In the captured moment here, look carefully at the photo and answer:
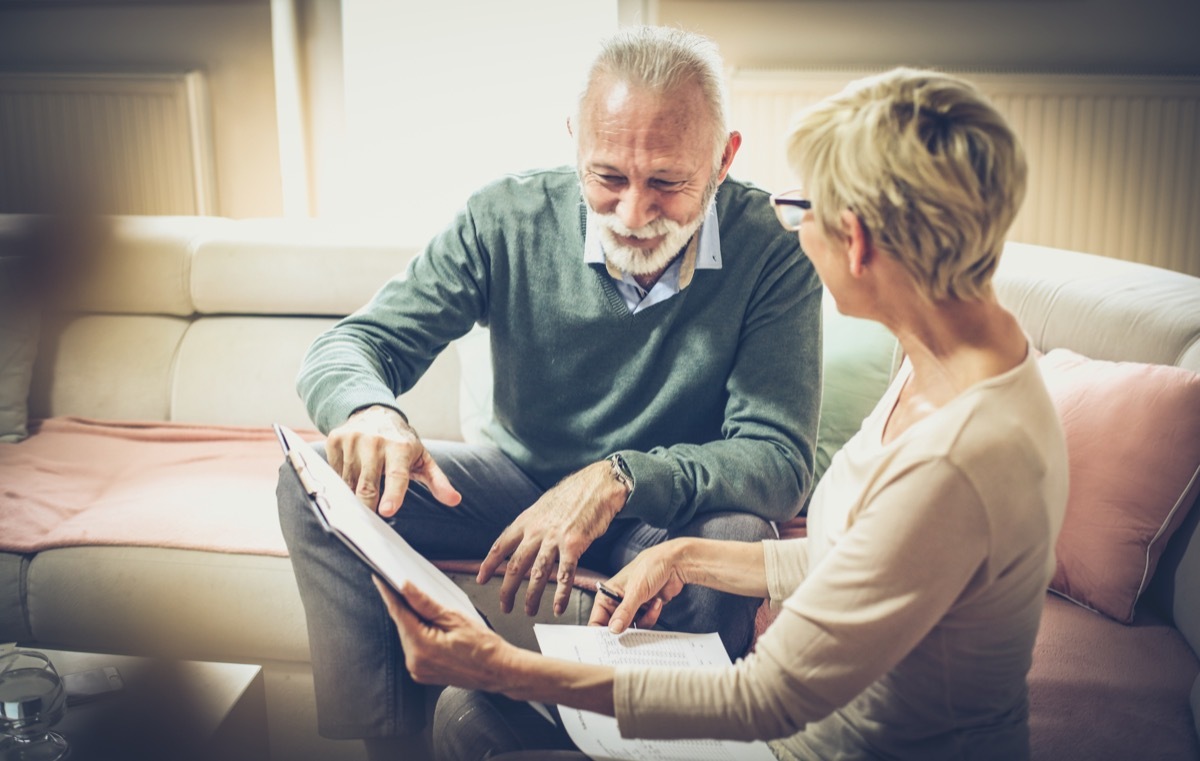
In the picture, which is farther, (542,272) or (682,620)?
(542,272)

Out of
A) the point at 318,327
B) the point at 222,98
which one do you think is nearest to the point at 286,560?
the point at 318,327

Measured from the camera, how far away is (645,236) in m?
1.39

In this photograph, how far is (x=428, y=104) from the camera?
3252 mm

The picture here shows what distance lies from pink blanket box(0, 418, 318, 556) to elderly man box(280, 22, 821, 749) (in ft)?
1.33

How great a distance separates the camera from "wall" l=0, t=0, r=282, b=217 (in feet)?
10.9

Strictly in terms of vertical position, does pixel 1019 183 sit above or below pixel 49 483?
above

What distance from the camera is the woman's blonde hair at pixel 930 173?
0.73m

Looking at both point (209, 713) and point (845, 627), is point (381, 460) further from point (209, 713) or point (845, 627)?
point (845, 627)

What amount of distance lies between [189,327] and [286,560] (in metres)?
0.89

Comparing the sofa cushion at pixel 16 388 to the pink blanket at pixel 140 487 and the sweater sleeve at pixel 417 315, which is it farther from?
the sweater sleeve at pixel 417 315

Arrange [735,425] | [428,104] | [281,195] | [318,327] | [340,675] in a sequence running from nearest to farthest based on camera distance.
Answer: [340,675], [735,425], [318,327], [428,104], [281,195]

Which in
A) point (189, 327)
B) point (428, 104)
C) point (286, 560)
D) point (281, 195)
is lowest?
point (286, 560)

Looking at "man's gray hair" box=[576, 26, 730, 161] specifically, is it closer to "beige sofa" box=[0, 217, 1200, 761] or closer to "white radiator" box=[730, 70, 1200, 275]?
"beige sofa" box=[0, 217, 1200, 761]

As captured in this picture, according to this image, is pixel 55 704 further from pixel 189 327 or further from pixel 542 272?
pixel 189 327
